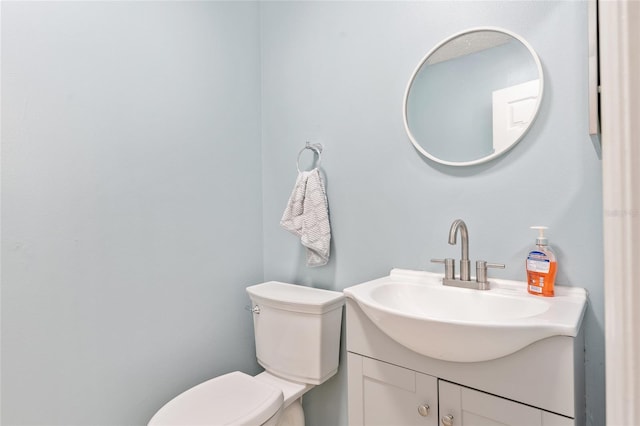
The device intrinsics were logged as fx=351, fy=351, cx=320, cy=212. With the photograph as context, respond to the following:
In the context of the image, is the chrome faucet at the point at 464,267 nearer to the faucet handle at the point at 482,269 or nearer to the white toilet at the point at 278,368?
the faucet handle at the point at 482,269

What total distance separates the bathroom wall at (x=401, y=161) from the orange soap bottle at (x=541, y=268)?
0.07m

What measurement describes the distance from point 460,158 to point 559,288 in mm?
491

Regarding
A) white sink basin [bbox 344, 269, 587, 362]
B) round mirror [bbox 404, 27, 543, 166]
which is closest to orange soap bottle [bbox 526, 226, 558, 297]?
white sink basin [bbox 344, 269, 587, 362]

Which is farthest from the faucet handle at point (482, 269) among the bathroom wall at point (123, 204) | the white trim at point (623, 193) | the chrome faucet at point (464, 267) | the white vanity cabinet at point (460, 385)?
the bathroom wall at point (123, 204)

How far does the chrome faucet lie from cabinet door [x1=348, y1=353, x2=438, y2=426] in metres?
0.33

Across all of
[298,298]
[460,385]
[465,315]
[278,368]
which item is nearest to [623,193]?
[460,385]

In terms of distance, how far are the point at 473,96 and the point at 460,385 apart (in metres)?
0.89

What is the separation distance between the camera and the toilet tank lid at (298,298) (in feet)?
4.44

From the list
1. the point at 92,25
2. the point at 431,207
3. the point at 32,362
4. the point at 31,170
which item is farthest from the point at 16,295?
the point at 431,207

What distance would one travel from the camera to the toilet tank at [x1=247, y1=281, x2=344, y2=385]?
1361 millimetres

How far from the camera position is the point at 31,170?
1.10m

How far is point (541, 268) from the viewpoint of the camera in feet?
3.21

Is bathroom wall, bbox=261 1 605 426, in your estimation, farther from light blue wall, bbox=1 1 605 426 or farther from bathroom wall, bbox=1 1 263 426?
bathroom wall, bbox=1 1 263 426

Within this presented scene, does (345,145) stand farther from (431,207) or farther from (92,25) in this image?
(92,25)
